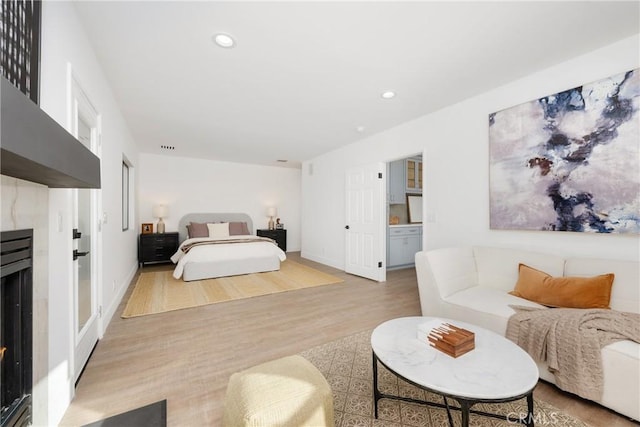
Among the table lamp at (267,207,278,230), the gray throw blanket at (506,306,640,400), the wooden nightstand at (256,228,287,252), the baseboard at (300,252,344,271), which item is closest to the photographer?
Result: the gray throw blanket at (506,306,640,400)

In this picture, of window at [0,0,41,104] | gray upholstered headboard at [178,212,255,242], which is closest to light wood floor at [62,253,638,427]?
window at [0,0,41,104]

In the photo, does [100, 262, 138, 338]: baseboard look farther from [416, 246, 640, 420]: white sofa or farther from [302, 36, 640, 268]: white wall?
[302, 36, 640, 268]: white wall

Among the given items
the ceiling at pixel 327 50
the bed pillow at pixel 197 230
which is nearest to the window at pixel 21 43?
the ceiling at pixel 327 50

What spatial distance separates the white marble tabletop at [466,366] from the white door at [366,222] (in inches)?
110

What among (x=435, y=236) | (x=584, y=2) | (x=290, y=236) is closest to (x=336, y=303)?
(x=435, y=236)

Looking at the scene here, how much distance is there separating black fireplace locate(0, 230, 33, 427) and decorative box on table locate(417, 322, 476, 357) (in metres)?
1.88

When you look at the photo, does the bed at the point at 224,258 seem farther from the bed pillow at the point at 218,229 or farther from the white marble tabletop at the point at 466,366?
the white marble tabletop at the point at 466,366

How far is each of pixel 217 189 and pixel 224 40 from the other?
5.00 metres

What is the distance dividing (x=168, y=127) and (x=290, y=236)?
4.32m

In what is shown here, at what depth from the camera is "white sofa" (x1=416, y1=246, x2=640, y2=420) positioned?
143cm

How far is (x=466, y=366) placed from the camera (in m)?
1.25

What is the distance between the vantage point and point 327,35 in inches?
77.5

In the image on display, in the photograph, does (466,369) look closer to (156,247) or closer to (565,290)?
(565,290)

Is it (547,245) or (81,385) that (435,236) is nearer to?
(547,245)
